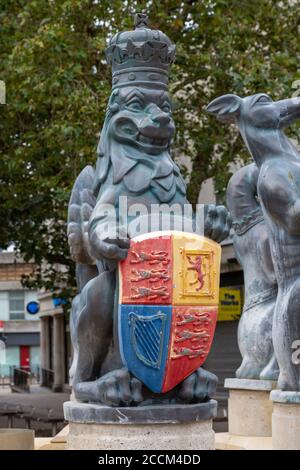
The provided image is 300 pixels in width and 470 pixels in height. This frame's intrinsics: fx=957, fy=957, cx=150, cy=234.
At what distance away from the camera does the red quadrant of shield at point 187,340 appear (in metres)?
5.12

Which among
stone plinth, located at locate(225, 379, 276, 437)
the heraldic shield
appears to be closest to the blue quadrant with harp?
the heraldic shield

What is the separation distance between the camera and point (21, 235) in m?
16.6

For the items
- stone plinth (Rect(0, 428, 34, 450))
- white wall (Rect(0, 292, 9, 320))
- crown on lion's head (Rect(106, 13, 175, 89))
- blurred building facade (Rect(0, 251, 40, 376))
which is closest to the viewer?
crown on lion's head (Rect(106, 13, 175, 89))

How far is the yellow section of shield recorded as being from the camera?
5.12 m

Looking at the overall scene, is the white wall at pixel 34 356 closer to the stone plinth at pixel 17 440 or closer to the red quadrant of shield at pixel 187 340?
the stone plinth at pixel 17 440

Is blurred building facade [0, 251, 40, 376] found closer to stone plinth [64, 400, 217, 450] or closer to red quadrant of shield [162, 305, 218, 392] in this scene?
stone plinth [64, 400, 217, 450]

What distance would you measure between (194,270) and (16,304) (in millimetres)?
45721

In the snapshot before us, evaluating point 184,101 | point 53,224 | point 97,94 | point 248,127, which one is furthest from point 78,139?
point 248,127

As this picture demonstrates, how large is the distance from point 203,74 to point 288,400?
378 inches

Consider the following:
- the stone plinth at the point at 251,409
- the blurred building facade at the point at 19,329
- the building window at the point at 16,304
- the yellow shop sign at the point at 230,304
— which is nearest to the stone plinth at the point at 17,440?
the stone plinth at the point at 251,409

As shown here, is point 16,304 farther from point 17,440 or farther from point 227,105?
point 227,105

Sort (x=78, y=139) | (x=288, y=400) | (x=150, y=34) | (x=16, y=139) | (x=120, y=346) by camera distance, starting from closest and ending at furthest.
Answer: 1. (x=120, y=346)
2. (x=150, y=34)
3. (x=288, y=400)
4. (x=78, y=139)
5. (x=16, y=139)

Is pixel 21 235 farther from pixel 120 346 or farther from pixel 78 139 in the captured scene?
pixel 120 346

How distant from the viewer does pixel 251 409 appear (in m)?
7.14
